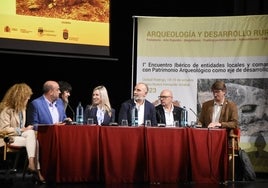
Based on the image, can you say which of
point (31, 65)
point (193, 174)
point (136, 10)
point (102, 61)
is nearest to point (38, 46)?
point (31, 65)

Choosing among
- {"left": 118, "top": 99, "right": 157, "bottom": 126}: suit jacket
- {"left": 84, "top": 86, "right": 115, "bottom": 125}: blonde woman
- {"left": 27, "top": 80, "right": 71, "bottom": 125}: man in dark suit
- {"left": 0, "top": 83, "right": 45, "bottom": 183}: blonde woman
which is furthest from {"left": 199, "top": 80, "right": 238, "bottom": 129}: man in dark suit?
{"left": 0, "top": 83, "right": 45, "bottom": 183}: blonde woman

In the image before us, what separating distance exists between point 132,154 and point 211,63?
2571 millimetres

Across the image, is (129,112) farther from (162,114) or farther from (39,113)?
(39,113)

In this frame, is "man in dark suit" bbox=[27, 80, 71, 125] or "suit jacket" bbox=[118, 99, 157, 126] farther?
"suit jacket" bbox=[118, 99, 157, 126]

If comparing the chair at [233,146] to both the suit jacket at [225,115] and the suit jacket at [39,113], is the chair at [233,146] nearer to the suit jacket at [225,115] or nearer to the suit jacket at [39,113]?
the suit jacket at [225,115]

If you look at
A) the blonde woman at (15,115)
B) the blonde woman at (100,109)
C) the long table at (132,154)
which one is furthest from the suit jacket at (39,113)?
the blonde woman at (100,109)

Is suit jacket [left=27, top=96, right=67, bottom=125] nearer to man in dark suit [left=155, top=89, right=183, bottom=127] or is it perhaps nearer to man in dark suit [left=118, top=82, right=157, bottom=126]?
man in dark suit [left=118, top=82, right=157, bottom=126]

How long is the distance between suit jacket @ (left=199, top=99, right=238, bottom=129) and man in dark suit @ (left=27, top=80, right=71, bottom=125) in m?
1.86

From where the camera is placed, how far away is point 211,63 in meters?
8.51

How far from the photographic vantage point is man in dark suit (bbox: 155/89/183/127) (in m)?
7.29

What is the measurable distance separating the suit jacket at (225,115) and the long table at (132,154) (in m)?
0.28

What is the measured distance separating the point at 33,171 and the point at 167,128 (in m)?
1.51

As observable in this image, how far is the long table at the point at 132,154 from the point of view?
6.18 m

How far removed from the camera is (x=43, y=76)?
353 inches
